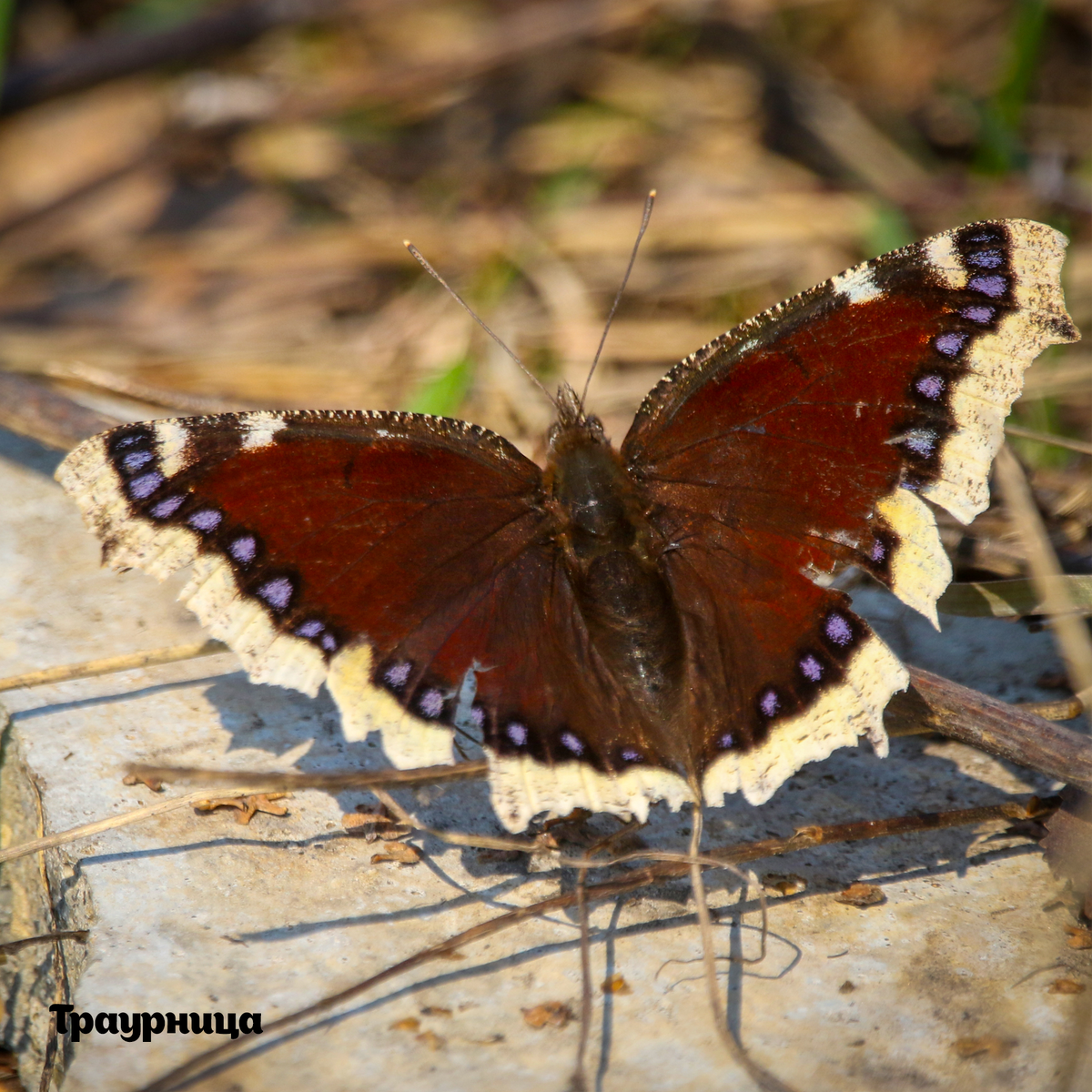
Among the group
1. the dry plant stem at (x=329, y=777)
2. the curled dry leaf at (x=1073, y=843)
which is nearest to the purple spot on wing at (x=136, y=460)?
the dry plant stem at (x=329, y=777)

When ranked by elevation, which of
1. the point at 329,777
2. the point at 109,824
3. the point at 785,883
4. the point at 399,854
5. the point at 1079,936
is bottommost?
the point at 1079,936

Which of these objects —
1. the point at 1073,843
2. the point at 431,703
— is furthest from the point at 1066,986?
the point at 431,703

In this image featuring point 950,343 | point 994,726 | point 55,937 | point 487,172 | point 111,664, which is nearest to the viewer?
point 55,937

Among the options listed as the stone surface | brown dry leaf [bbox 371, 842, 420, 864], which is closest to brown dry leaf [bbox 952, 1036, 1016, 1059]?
the stone surface

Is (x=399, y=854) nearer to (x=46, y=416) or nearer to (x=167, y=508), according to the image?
(x=167, y=508)

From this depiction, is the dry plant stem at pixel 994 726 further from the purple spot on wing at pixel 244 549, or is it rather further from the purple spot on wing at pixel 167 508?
the purple spot on wing at pixel 167 508

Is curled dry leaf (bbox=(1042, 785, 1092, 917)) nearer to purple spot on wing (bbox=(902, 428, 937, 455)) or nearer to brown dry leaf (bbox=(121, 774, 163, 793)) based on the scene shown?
purple spot on wing (bbox=(902, 428, 937, 455))
